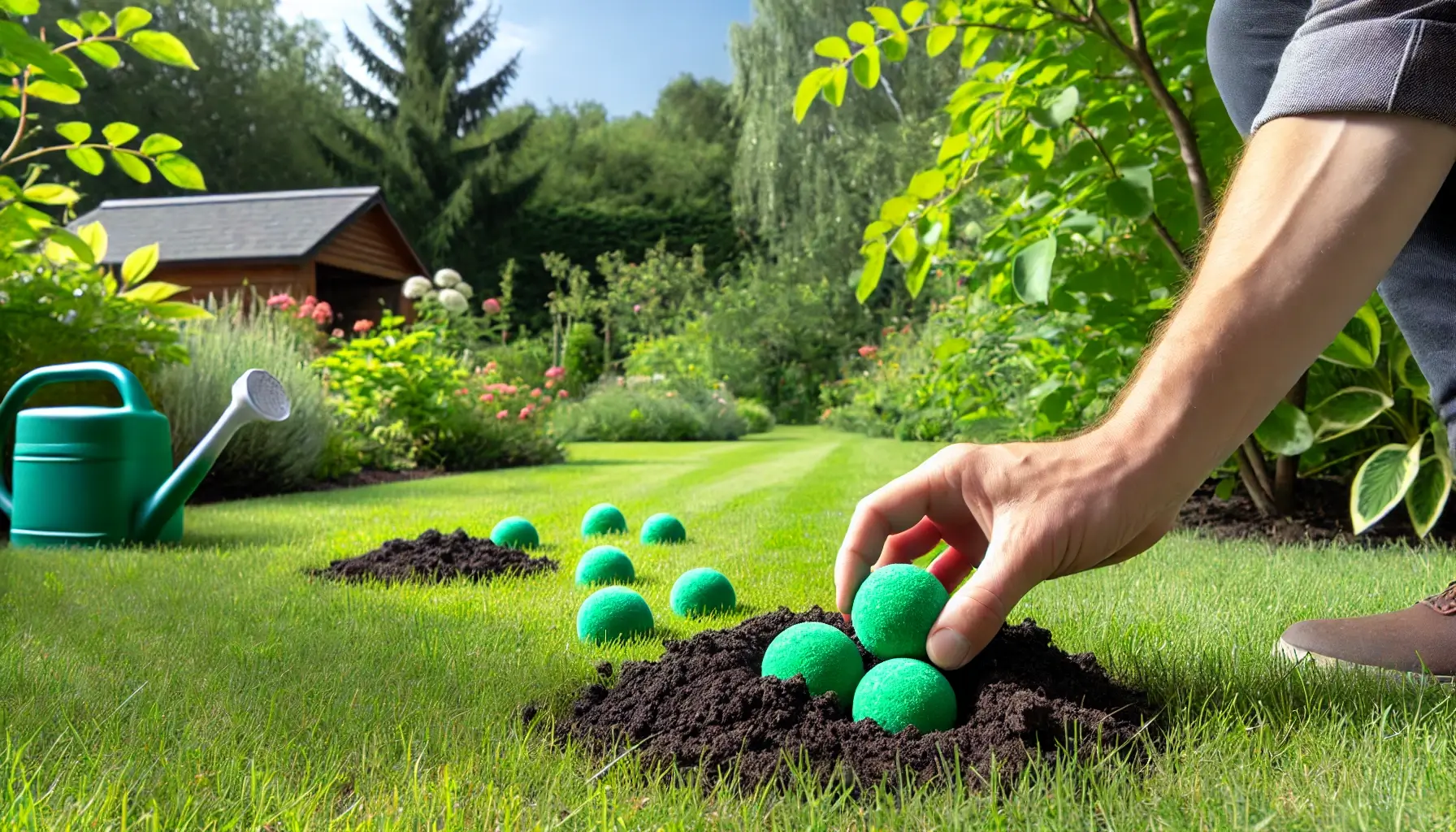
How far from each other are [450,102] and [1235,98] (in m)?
32.4

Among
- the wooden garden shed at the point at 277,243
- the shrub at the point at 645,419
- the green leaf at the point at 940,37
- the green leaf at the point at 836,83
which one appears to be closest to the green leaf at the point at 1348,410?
the green leaf at the point at 940,37

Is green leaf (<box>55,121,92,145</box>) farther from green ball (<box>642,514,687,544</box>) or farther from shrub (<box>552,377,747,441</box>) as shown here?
shrub (<box>552,377,747,441</box>)

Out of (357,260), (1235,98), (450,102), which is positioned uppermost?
(450,102)

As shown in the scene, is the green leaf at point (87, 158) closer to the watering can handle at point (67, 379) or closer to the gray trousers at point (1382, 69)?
the watering can handle at point (67, 379)

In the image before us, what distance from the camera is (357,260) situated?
16.7 metres

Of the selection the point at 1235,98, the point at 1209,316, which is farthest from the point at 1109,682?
the point at 1235,98

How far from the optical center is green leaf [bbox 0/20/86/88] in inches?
87.7

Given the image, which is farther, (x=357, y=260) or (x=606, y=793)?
(x=357, y=260)

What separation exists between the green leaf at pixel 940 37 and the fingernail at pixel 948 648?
6.68 feet

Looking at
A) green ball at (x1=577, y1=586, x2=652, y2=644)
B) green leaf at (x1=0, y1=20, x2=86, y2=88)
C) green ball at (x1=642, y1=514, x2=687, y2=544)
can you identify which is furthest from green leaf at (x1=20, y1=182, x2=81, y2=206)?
green ball at (x1=577, y1=586, x2=652, y2=644)

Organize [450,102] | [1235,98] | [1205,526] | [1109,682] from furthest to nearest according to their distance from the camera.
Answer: [450,102]
[1205,526]
[1235,98]
[1109,682]

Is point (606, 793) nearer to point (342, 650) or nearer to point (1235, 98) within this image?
point (342, 650)

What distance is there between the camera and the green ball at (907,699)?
1.33m

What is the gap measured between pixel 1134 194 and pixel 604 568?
1837 millimetres
